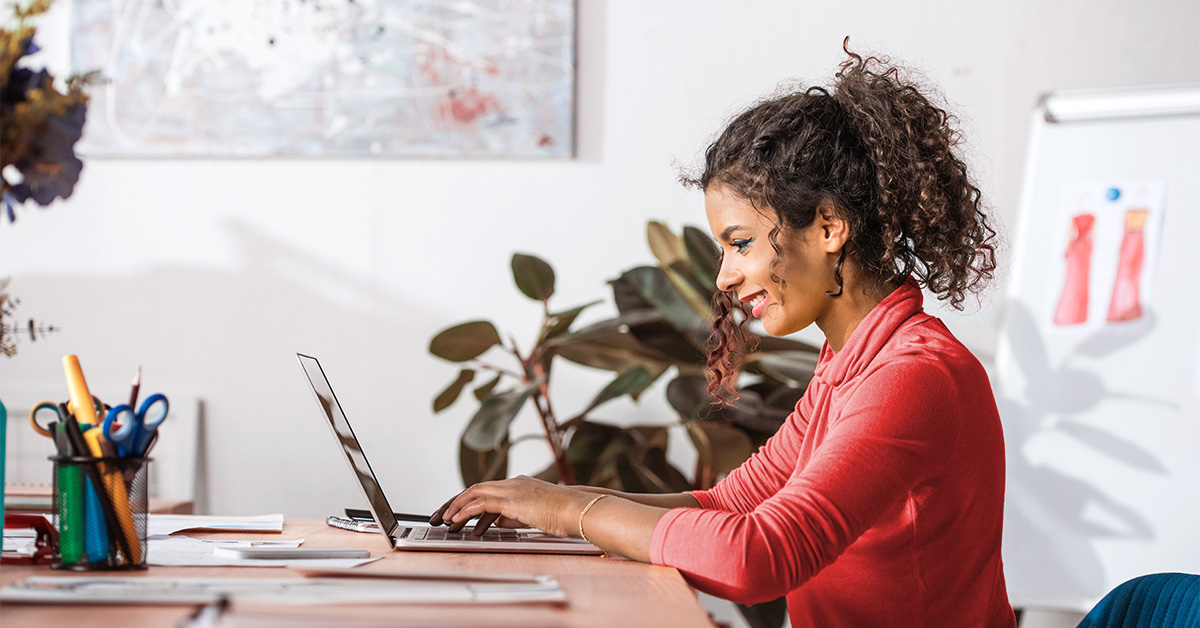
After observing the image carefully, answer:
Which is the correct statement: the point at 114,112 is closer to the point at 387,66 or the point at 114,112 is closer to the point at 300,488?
the point at 387,66

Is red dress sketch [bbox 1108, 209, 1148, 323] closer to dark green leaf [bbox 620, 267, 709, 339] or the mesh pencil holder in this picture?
dark green leaf [bbox 620, 267, 709, 339]

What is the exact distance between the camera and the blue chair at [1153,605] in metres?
0.91

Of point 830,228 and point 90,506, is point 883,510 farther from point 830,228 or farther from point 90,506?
point 90,506

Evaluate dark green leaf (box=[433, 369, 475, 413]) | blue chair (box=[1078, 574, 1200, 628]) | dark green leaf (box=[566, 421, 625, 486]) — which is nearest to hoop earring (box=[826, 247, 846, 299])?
blue chair (box=[1078, 574, 1200, 628])

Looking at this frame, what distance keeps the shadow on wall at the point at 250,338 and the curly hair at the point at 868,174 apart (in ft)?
4.31

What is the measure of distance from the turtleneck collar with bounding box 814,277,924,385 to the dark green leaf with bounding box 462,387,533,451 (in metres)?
0.83

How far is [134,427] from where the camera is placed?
787 mm

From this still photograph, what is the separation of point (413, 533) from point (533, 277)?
0.85 metres

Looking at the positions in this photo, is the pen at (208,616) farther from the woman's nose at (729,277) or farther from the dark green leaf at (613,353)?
the dark green leaf at (613,353)

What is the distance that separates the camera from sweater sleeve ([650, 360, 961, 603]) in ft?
2.60

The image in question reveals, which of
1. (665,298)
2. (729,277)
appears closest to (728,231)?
(729,277)

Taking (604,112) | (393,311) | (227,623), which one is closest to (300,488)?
(393,311)

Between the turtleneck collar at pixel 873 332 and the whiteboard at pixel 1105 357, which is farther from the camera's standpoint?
the whiteboard at pixel 1105 357

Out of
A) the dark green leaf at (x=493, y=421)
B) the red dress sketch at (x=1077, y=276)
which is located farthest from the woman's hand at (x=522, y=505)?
the red dress sketch at (x=1077, y=276)
